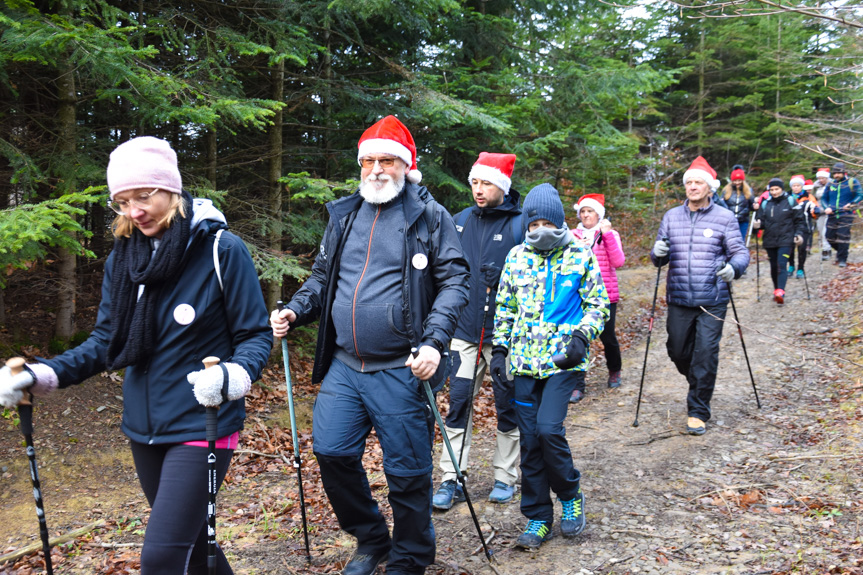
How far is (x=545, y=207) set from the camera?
4617mm

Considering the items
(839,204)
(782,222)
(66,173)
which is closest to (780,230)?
(782,222)

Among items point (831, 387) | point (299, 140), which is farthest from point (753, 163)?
point (299, 140)

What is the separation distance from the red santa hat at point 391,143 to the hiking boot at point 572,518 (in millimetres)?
2713

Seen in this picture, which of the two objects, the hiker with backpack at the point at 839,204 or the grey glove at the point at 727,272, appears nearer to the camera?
the grey glove at the point at 727,272

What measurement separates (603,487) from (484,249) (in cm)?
248

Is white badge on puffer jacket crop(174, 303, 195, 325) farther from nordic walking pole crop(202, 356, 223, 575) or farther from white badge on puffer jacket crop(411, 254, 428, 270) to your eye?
white badge on puffer jacket crop(411, 254, 428, 270)

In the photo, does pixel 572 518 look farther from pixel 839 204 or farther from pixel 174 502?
pixel 839 204

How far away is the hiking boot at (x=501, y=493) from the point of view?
17.7ft

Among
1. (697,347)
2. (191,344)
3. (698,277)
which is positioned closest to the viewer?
(191,344)

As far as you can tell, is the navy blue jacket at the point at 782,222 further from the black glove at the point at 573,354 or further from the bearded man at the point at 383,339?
the bearded man at the point at 383,339

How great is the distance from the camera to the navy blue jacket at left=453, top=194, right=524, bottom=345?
536 centimetres

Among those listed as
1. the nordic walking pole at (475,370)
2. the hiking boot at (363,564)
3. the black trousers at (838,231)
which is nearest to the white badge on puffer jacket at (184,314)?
the hiking boot at (363,564)

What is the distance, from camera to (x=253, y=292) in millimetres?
3117

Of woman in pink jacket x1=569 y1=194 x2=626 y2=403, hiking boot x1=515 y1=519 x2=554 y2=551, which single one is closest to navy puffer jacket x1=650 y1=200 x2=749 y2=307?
woman in pink jacket x1=569 y1=194 x2=626 y2=403
